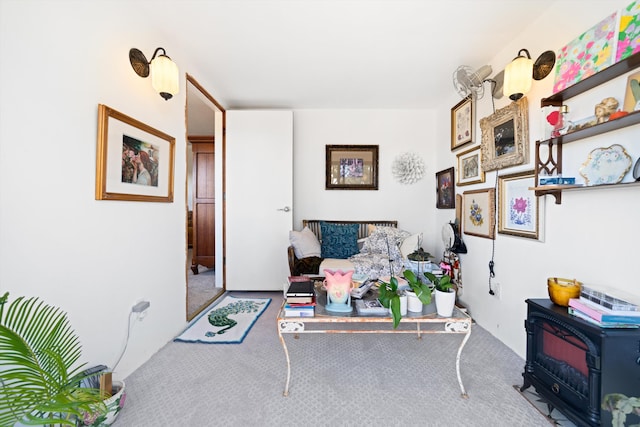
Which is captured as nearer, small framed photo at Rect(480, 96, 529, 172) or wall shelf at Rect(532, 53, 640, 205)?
wall shelf at Rect(532, 53, 640, 205)

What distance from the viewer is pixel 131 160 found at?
181 cm

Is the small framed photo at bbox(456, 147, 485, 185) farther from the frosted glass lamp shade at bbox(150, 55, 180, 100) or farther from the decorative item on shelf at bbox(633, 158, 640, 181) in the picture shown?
the frosted glass lamp shade at bbox(150, 55, 180, 100)

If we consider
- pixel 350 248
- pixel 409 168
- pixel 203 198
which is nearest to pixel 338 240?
pixel 350 248

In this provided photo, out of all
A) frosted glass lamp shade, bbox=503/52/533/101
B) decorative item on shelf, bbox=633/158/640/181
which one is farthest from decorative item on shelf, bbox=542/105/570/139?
decorative item on shelf, bbox=633/158/640/181

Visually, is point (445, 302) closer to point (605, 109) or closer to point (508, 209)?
point (508, 209)

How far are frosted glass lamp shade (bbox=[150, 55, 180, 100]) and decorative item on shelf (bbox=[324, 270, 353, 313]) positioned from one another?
172cm

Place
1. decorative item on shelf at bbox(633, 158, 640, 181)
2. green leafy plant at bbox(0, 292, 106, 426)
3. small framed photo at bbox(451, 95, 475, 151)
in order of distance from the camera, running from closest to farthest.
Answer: green leafy plant at bbox(0, 292, 106, 426) < decorative item on shelf at bbox(633, 158, 640, 181) < small framed photo at bbox(451, 95, 475, 151)

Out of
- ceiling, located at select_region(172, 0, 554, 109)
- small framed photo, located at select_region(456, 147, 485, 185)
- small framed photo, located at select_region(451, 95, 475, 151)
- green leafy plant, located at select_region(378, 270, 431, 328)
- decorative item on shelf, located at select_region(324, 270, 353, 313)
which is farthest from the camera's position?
small framed photo, located at select_region(451, 95, 475, 151)

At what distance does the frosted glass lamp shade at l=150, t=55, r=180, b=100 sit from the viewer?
1.89 meters

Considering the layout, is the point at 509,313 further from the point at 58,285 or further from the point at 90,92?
the point at 90,92

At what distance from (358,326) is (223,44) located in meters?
2.74

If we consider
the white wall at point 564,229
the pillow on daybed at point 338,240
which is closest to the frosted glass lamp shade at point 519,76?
the white wall at point 564,229

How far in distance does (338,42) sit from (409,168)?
2.05 metres

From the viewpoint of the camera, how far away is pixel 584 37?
5.11ft
